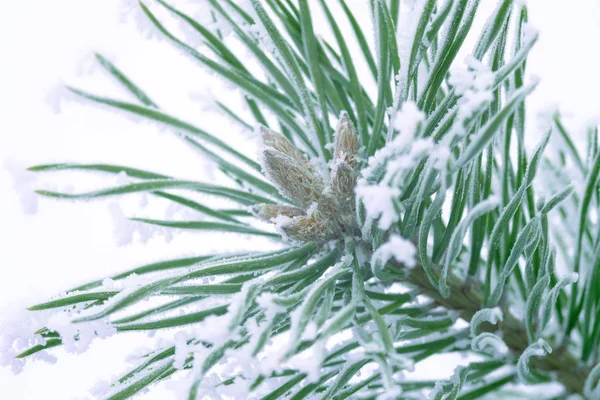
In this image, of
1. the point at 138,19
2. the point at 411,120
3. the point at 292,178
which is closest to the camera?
the point at 411,120

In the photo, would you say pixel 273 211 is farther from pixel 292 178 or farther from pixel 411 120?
pixel 411 120

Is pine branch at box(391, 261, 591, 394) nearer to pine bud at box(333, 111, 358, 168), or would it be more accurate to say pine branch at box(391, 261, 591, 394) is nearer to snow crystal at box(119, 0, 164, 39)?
pine bud at box(333, 111, 358, 168)

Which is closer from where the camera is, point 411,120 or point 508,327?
point 411,120

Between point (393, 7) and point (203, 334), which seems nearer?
point (203, 334)

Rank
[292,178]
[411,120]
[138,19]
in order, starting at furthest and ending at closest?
[138,19], [292,178], [411,120]

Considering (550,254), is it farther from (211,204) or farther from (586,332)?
(211,204)

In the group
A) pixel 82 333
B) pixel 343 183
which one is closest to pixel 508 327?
pixel 343 183

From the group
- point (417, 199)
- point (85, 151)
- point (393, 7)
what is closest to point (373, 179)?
point (417, 199)
